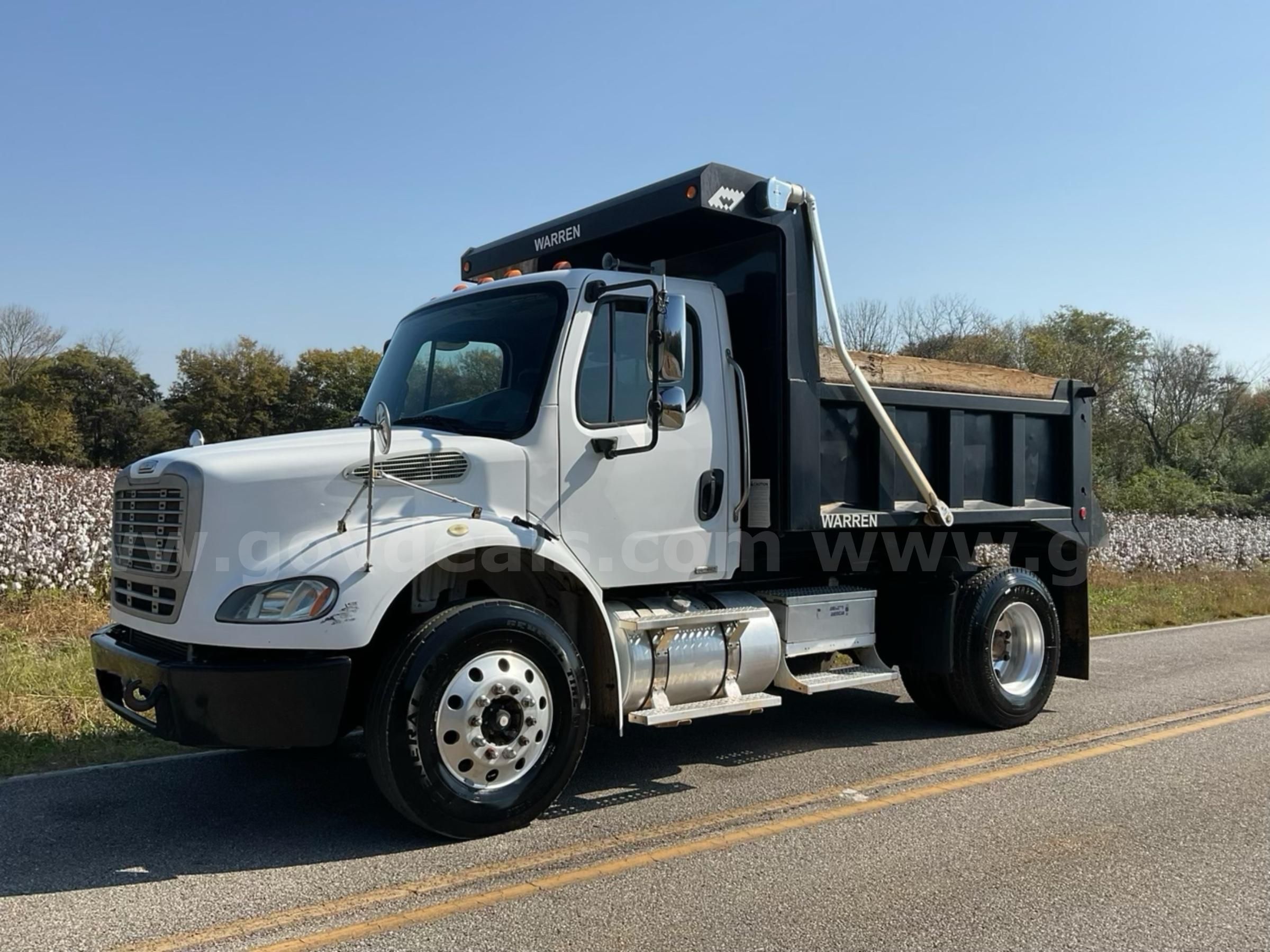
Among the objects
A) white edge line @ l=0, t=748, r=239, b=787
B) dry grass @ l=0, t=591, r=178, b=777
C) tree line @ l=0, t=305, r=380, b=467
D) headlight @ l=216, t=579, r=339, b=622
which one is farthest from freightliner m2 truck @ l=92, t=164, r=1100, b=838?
tree line @ l=0, t=305, r=380, b=467

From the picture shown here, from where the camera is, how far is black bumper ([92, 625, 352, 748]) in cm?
459

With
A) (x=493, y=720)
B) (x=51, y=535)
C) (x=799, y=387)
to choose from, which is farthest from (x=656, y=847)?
(x=51, y=535)

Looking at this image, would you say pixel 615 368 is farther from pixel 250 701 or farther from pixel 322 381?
pixel 322 381

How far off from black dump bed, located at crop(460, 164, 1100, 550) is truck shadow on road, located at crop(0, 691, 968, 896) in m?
1.54

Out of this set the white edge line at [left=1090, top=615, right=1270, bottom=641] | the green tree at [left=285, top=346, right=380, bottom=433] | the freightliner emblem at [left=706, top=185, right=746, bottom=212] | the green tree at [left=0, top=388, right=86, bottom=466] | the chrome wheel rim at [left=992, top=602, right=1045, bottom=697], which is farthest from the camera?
the green tree at [left=0, top=388, right=86, bottom=466]

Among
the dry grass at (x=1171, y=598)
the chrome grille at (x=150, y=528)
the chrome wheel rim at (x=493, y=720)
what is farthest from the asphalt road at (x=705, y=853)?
the dry grass at (x=1171, y=598)

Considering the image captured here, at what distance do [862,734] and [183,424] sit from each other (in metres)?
31.0

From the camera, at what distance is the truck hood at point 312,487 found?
4.74 meters

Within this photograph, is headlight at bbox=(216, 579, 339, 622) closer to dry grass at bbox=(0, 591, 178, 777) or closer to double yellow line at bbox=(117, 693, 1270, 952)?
double yellow line at bbox=(117, 693, 1270, 952)

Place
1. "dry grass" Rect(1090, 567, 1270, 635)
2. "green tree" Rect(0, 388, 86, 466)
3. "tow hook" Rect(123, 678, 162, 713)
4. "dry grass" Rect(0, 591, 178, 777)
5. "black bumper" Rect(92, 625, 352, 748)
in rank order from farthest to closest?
"green tree" Rect(0, 388, 86, 466) < "dry grass" Rect(1090, 567, 1270, 635) < "dry grass" Rect(0, 591, 178, 777) < "tow hook" Rect(123, 678, 162, 713) < "black bumper" Rect(92, 625, 352, 748)

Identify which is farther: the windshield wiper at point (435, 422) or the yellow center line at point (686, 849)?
the windshield wiper at point (435, 422)

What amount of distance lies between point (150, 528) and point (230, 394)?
31.9m

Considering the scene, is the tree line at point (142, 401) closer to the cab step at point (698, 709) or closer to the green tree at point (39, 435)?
the green tree at point (39, 435)

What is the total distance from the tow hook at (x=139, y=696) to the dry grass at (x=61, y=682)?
1609 millimetres
